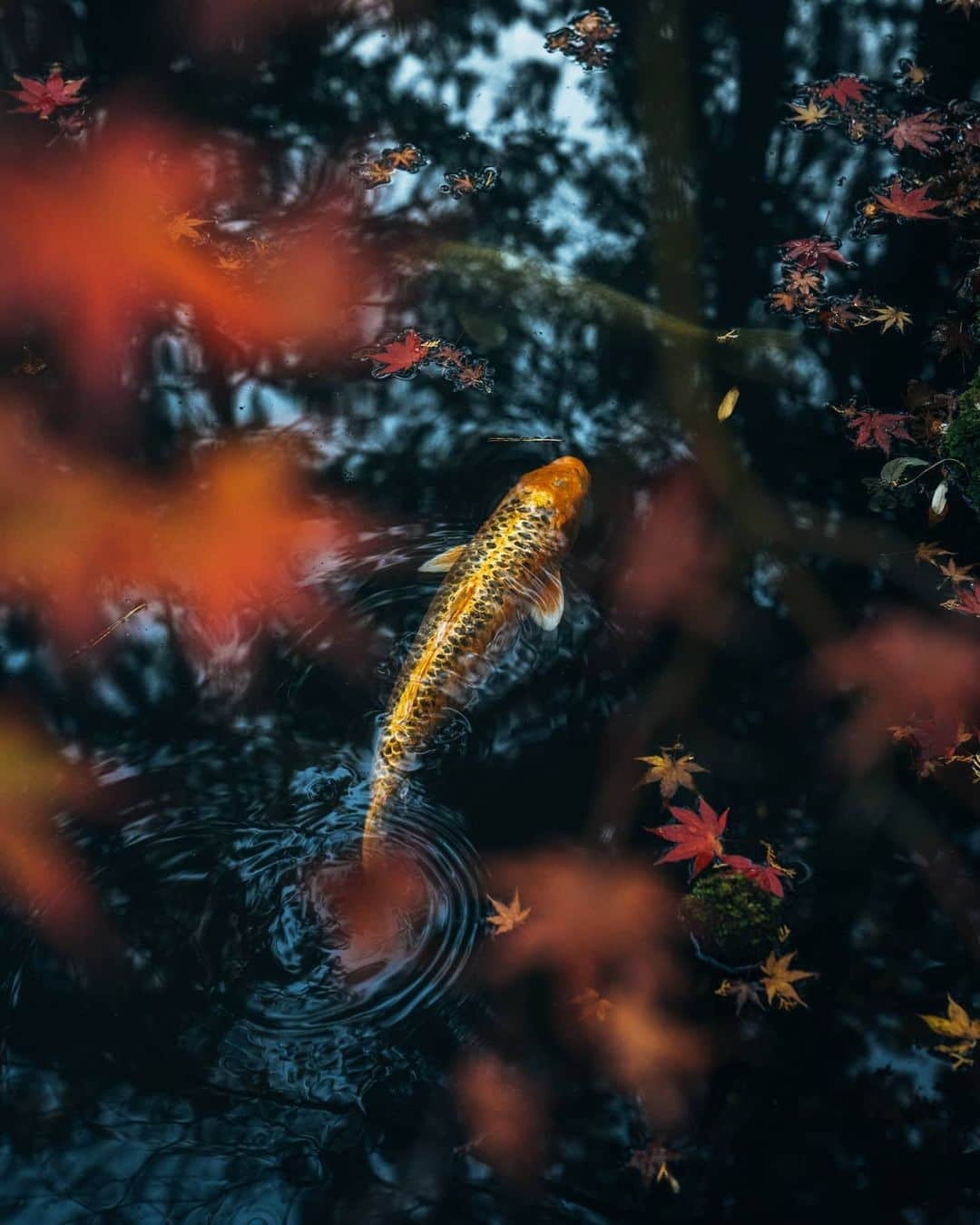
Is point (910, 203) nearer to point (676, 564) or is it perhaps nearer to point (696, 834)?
point (676, 564)

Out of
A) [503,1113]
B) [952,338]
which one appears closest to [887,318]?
[952,338]

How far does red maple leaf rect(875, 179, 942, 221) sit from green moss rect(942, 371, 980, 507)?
1.66m

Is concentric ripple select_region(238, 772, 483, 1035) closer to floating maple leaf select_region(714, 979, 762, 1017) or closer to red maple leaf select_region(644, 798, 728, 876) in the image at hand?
red maple leaf select_region(644, 798, 728, 876)

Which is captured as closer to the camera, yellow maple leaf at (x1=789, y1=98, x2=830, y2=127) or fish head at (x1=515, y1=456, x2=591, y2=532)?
fish head at (x1=515, y1=456, x2=591, y2=532)

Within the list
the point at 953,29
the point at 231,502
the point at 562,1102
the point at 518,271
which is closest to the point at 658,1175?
the point at 562,1102

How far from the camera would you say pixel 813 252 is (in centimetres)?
563

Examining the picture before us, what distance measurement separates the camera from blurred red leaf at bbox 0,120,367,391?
17.9ft

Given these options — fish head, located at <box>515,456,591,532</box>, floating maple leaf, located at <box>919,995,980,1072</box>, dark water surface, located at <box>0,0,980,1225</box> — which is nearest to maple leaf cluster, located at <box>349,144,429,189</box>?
dark water surface, located at <box>0,0,980,1225</box>

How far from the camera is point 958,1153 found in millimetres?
3078

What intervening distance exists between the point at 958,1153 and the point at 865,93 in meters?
6.08

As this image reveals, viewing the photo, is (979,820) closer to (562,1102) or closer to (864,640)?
(864,640)

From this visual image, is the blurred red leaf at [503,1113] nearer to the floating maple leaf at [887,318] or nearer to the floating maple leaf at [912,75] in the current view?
the floating maple leaf at [887,318]

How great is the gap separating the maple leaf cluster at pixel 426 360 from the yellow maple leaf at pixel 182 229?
136 cm

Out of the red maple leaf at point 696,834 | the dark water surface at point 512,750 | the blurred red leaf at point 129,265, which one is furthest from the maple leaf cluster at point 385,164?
the red maple leaf at point 696,834
